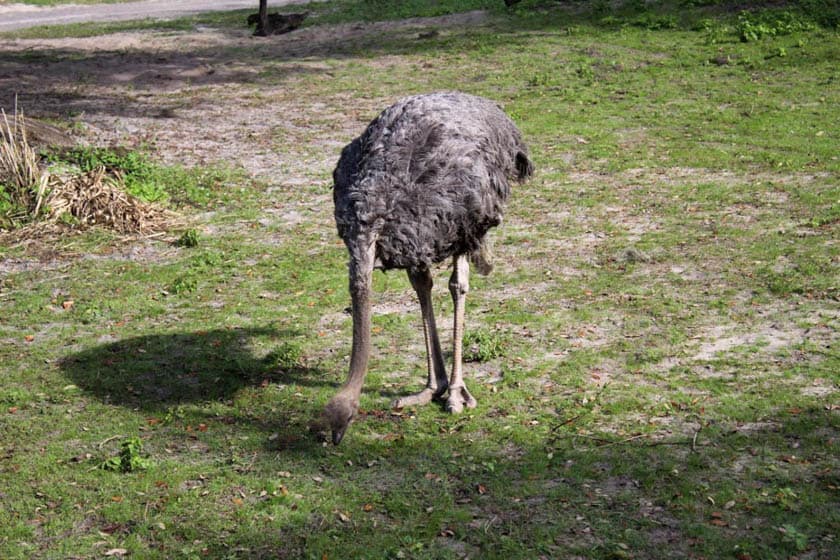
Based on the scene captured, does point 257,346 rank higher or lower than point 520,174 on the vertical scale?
lower

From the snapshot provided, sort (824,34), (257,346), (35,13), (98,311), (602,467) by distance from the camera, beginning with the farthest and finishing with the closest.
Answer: (35,13) → (824,34) → (98,311) → (257,346) → (602,467)

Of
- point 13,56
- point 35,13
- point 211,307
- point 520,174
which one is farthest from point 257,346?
point 35,13

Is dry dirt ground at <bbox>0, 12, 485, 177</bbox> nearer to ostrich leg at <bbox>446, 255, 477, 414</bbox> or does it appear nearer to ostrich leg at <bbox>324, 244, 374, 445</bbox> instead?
ostrich leg at <bbox>446, 255, 477, 414</bbox>

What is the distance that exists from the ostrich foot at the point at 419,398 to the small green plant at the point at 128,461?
177 cm

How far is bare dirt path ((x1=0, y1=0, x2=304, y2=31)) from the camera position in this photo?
27578 mm

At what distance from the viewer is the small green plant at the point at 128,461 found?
629cm

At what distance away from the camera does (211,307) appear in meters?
9.16

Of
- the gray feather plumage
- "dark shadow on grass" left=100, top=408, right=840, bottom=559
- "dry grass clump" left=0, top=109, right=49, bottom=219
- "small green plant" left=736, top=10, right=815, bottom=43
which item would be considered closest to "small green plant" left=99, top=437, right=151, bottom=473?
"dark shadow on grass" left=100, top=408, right=840, bottom=559

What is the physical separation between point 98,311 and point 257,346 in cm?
182

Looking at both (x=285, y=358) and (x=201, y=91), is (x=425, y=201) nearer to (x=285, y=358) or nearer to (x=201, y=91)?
(x=285, y=358)

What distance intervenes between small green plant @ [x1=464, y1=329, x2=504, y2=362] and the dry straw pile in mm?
4605

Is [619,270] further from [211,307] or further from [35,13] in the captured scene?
[35,13]

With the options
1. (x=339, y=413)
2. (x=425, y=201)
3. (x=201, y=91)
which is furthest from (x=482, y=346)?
(x=201, y=91)

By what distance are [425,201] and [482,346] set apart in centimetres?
183
